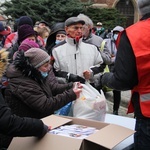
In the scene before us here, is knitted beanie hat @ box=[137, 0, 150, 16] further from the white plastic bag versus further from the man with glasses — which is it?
the man with glasses

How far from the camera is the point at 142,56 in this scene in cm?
221

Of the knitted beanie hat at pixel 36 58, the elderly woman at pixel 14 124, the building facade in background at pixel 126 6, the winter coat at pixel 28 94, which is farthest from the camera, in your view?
the building facade in background at pixel 126 6

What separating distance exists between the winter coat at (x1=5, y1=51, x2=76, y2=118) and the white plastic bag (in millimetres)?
262

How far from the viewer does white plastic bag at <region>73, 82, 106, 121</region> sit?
3148mm

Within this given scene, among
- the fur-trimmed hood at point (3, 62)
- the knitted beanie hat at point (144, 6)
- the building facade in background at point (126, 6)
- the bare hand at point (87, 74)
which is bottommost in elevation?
Result: the building facade in background at point (126, 6)

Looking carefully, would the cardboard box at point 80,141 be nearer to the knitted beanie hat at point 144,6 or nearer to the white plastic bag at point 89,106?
the white plastic bag at point 89,106

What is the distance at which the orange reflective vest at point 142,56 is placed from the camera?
7.29 ft

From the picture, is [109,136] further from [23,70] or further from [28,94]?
[23,70]

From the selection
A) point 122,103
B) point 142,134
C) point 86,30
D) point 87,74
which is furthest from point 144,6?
point 122,103

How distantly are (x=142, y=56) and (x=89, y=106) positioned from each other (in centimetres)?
109

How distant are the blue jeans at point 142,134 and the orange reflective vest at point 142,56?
71mm

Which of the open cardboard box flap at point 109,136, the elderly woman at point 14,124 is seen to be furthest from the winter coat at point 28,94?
the open cardboard box flap at point 109,136

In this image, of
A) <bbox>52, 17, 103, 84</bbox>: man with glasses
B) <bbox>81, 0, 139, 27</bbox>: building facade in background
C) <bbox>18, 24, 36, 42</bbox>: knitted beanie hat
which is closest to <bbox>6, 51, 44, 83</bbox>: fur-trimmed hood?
<bbox>52, 17, 103, 84</bbox>: man with glasses

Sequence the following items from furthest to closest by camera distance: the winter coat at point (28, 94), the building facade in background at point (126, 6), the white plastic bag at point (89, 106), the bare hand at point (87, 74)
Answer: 1. the building facade in background at point (126, 6)
2. the bare hand at point (87, 74)
3. the white plastic bag at point (89, 106)
4. the winter coat at point (28, 94)
